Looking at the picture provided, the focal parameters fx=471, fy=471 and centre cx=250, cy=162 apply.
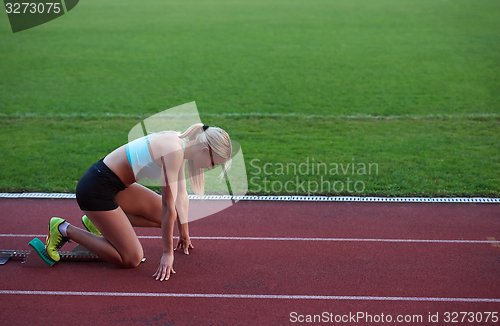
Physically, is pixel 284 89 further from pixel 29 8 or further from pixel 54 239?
pixel 29 8

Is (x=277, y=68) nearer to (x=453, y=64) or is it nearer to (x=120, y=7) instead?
(x=453, y=64)

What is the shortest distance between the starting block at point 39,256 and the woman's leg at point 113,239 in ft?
0.80

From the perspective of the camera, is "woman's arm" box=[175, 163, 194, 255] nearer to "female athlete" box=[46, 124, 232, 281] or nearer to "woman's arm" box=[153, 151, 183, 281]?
"female athlete" box=[46, 124, 232, 281]

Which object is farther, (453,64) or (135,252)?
(453,64)

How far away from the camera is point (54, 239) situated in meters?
4.66

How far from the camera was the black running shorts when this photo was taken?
436cm

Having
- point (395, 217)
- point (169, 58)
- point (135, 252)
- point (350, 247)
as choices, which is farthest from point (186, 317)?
point (169, 58)

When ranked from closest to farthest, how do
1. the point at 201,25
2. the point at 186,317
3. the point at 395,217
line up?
the point at 186,317, the point at 395,217, the point at 201,25

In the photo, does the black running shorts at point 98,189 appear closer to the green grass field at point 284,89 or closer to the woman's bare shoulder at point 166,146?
the woman's bare shoulder at point 166,146

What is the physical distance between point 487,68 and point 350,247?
10207 mm

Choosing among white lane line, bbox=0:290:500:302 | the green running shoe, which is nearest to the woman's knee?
white lane line, bbox=0:290:500:302

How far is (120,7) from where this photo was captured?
22.3 meters

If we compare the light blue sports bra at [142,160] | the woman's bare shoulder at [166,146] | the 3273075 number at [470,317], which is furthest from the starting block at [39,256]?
the 3273075 number at [470,317]

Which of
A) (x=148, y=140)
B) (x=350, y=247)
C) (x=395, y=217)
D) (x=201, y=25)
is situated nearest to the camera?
(x=148, y=140)
